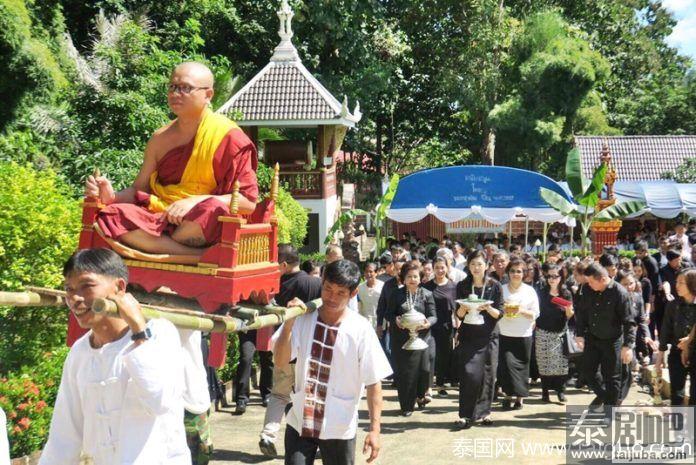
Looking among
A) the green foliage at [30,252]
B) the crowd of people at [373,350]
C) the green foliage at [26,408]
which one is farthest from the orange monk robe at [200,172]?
the green foliage at [30,252]

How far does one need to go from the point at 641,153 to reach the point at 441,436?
93.4 feet

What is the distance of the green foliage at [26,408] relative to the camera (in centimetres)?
681

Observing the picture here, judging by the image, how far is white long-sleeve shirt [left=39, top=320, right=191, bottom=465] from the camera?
3510 mm

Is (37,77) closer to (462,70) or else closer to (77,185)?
(77,185)

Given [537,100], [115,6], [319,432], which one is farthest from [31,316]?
[537,100]

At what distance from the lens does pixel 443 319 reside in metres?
11.7

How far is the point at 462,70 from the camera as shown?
34.4 metres

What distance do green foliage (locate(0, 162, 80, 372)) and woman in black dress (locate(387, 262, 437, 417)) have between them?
12.9 ft

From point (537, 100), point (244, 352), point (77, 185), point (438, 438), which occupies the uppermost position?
point (537, 100)

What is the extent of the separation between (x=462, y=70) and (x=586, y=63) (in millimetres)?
4727

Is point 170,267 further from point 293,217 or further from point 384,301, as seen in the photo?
point 293,217

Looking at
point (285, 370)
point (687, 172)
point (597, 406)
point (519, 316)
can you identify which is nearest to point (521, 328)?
point (519, 316)

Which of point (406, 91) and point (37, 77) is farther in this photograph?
point (406, 91)

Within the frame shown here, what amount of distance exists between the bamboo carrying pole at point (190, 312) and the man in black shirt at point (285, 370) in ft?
8.95
